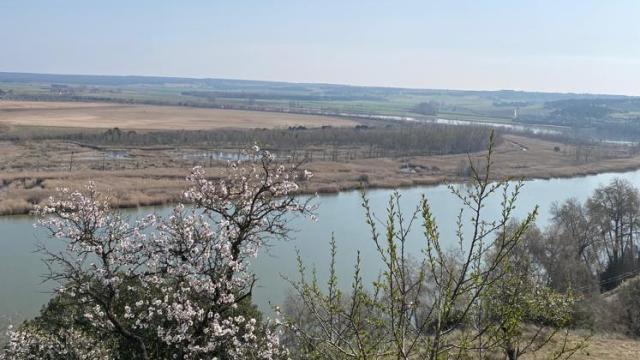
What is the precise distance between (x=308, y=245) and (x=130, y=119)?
184 ft

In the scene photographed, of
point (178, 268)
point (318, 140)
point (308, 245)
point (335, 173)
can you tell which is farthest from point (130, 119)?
point (178, 268)

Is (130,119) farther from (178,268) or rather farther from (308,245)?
(178,268)

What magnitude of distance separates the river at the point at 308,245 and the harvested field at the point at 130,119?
3848cm

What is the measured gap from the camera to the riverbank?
1046 inches

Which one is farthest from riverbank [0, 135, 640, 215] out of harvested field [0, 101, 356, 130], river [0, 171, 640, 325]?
harvested field [0, 101, 356, 130]

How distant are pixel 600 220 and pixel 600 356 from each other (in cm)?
1054

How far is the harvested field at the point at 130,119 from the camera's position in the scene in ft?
205

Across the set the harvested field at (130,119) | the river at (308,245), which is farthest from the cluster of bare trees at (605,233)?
the harvested field at (130,119)

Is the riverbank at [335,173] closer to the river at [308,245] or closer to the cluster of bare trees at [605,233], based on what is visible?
the river at [308,245]

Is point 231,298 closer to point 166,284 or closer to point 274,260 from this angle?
point 166,284

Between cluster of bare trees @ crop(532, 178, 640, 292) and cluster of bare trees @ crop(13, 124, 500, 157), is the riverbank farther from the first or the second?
cluster of bare trees @ crop(13, 124, 500, 157)

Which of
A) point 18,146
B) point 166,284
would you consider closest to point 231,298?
point 166,284

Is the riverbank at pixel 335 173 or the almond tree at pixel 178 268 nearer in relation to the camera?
the almond tree at pixel 178 268

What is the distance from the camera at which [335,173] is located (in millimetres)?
36719
